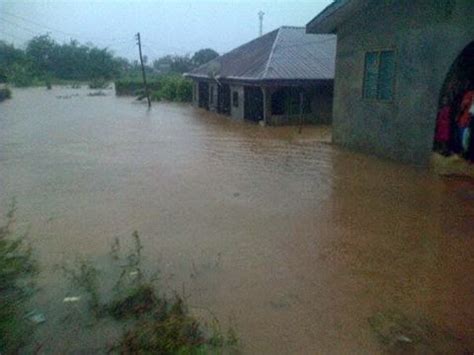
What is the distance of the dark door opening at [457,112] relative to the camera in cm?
1054

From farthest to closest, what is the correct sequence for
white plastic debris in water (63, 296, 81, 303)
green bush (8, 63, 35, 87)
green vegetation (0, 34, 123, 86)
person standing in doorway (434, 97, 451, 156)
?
green vegetation (0, 34, 123, 86)
green bush (8, 63, 35, 87)
person standing in doorway (434, 97, 451, 156)
white plastic debris in water (63, 296, 81, 303)

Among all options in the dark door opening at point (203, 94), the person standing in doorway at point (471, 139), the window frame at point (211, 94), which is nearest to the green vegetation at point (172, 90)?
the dark door opening at point (203, 94)

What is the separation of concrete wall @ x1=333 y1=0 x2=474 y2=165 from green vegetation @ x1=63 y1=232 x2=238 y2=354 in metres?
8.12

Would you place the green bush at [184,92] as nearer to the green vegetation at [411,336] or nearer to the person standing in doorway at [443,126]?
the person standing in doorway at [443,126]

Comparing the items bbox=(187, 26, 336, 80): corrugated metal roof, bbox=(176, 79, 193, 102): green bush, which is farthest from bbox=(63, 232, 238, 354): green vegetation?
bbox=(176, 79, 193, 102): green bush

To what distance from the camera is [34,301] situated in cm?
519

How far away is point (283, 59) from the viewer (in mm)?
21812

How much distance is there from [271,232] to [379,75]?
7.18m

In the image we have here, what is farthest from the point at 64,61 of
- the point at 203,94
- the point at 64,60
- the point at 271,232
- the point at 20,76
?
the point at 271,232

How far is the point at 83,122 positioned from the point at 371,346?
869 inches

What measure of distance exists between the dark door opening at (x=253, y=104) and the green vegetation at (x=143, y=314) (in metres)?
17.6

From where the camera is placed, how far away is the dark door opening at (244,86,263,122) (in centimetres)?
2306

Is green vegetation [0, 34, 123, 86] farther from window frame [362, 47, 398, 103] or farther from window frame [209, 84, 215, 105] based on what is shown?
window frame [362, 47, 398, 103]

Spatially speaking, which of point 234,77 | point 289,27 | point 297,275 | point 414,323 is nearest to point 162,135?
point 234,77
